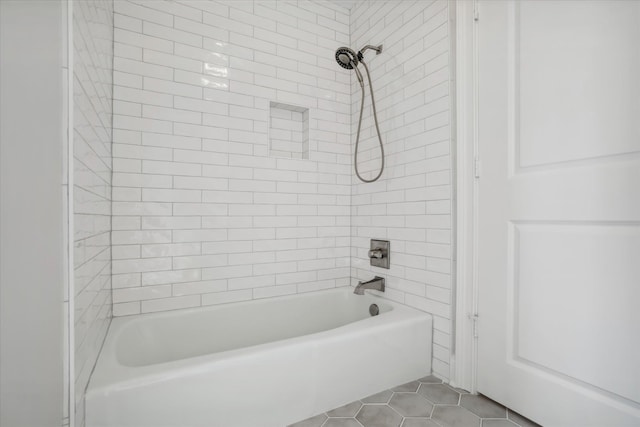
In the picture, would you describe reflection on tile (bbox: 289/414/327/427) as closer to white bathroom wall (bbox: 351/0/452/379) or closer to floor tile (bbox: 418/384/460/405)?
floor tile (bbox: 418/384/460/405)

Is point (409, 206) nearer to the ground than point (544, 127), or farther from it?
nearer to the ground

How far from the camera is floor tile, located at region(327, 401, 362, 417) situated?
1360 millimetres

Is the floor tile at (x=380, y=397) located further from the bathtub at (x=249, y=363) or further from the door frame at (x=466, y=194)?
the door frame at (x=466, y=194)

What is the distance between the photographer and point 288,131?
224cm

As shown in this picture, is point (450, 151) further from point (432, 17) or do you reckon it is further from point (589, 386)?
point (589, 386)

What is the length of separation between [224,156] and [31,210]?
1.22m

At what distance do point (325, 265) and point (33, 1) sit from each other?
194 centimetres

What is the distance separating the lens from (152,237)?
1.73m

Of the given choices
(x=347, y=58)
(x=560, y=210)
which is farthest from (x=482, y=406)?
(x=347, y=58)

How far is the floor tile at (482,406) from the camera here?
134cm

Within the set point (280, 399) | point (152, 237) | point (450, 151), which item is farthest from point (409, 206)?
point (152, 237)

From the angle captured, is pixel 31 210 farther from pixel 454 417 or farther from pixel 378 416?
pixel 454 417

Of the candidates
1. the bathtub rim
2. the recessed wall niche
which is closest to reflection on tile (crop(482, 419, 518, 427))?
the bathtub rim

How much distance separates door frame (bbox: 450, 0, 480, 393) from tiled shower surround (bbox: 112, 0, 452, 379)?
0.06 meters
